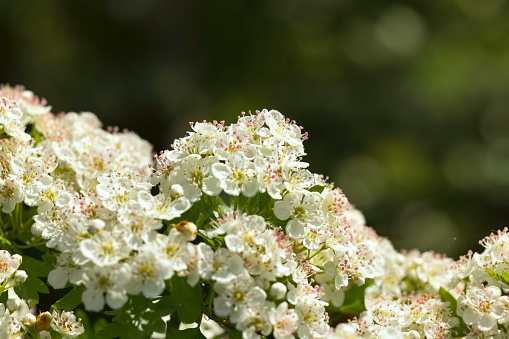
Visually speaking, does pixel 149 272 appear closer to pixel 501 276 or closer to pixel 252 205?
pixel 252 205

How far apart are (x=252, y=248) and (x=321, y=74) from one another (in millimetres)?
6149

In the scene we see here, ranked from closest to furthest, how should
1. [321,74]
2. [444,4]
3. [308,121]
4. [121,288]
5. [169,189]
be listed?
[121,288] → [169,189] → [308,121] → [321,74] → [444,4]

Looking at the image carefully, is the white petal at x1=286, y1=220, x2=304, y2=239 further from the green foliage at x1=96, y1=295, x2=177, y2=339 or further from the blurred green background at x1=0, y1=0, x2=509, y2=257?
the blurred green background at x1=0, y1=0, x2=509, y2=257

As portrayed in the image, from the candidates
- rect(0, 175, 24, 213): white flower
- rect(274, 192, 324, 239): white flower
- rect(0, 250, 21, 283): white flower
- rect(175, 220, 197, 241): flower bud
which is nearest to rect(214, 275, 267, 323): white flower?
rect(175, 220, 197, 241): flower bud

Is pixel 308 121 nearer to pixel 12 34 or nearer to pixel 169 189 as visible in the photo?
A: pixel 12 34

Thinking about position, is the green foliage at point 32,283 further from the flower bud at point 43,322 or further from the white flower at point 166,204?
the white flower at point 166,204

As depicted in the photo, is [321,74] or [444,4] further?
[444,4]

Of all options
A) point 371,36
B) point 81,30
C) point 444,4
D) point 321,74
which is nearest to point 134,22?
point 81,30

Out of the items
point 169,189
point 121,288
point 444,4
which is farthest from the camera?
point 444,4

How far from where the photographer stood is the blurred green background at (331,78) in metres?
6.55

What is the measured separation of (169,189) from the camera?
1538 millimetres

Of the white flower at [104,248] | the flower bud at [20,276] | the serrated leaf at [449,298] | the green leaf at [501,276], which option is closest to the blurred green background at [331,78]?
the serrated leaf at [449,298]

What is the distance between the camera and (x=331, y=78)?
729 centimetres

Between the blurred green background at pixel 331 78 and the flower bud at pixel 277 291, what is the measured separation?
15.9 ft
